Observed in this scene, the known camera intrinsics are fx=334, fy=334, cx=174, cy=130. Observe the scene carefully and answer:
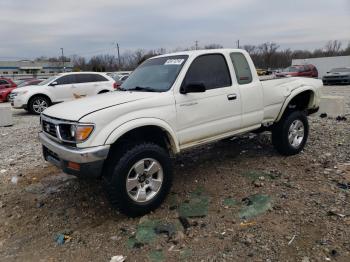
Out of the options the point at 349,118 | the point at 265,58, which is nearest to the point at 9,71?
the point at 265,58

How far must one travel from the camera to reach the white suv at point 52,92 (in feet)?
44.1

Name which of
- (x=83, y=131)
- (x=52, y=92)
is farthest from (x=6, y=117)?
(x=83, y=131)

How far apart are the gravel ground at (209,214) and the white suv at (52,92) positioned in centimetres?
766

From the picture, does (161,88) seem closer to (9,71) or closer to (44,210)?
(44,210)

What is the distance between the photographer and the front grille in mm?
4008

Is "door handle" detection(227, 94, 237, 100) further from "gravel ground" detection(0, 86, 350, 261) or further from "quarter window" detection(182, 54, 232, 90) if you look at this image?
"gravel ground" detection(0, 86, 350, 261)

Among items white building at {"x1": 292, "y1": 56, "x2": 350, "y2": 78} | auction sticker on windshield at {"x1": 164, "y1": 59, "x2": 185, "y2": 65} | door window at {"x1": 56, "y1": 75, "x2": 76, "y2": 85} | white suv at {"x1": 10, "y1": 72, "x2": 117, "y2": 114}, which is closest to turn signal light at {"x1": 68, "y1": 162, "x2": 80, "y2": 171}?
auction sticker on windshield at {"x1": 164, "y1": 59, "x2": 185, "y2": 65}

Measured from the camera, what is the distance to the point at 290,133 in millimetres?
5855

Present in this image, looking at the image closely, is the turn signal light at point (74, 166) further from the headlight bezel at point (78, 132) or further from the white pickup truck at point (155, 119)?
the headlight bezel at point (78, 132)

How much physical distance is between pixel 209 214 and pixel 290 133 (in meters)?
2.65

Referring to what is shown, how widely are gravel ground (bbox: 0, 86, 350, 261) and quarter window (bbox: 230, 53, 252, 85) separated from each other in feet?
4.66

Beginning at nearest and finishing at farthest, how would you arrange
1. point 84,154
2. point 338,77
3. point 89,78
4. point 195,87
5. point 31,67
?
point 84,154, point 195,87, point 89,78, point 338,77, point 31,67

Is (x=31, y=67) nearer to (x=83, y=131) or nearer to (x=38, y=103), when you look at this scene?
(x=38, y=103)

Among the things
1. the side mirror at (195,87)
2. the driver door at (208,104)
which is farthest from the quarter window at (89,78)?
the side mirror at (195,87)
